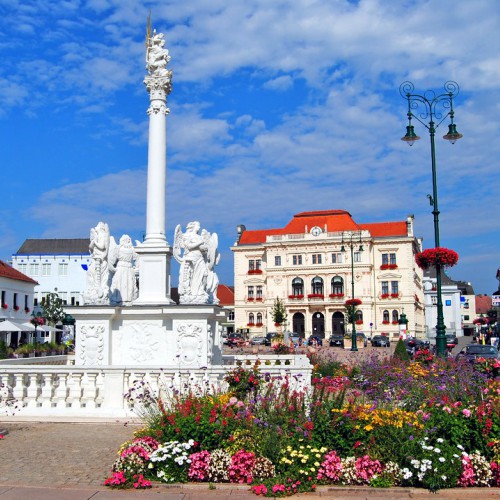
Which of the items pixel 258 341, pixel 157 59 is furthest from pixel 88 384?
pixel 258 341

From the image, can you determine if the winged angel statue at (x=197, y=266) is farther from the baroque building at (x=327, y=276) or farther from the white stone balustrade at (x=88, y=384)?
the baroque building at (x=327, y=276)

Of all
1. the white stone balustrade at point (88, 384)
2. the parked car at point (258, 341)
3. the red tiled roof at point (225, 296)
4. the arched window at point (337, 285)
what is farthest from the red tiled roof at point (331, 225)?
the white stone balustrade at point (88, 384)

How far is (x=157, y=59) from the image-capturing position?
59.4 ft

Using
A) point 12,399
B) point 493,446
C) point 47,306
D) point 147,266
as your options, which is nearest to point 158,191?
point 147,266

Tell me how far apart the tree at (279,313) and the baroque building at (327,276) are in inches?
106

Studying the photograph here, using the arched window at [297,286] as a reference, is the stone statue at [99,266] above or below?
below

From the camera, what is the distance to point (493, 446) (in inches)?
284

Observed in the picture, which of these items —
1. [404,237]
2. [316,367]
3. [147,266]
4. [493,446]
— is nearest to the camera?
[493,446]

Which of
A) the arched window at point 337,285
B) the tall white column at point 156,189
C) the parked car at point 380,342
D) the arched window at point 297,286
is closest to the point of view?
the tall white column at point 156,189

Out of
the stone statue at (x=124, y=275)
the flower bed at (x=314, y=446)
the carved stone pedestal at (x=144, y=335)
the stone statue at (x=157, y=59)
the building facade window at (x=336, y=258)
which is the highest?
the building facade window at (x=336, y=258)

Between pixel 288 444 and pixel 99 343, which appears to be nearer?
pixel 288 444

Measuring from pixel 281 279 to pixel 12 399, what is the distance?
74145mm

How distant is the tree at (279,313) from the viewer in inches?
3086

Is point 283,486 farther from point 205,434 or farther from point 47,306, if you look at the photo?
point 47,306
